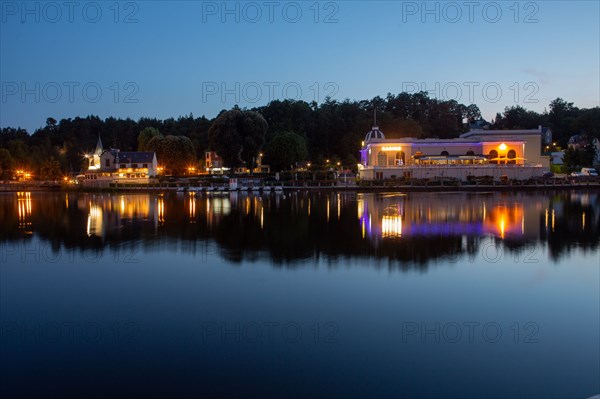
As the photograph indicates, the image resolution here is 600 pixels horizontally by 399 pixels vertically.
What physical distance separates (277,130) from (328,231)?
57.8 metres

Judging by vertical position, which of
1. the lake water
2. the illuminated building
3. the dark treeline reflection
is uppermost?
the illuminated building

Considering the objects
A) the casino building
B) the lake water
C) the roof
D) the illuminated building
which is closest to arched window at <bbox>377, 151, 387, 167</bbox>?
the casino building

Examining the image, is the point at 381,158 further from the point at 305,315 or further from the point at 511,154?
the point at 305,315

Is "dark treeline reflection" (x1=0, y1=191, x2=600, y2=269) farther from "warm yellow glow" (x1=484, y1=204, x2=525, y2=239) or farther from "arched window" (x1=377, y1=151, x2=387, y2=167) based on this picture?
"arched window" (x1=377, y1=151, x2=387, y2=167)

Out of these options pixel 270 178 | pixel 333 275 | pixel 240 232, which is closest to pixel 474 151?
pixel 270 178

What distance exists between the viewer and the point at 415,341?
827 centimetres

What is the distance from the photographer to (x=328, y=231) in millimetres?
20125

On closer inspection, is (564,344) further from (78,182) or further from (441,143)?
(78,182)

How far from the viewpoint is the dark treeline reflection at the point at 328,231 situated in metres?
16.0

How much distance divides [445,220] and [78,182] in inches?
2306

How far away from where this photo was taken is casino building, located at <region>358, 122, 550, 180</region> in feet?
177

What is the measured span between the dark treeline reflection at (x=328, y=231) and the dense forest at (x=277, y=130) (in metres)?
31.1

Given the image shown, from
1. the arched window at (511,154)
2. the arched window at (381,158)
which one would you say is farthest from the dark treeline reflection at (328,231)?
the arched window at (381,158)

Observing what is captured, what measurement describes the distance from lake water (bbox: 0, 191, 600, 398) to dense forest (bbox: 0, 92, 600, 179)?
42074 mm
